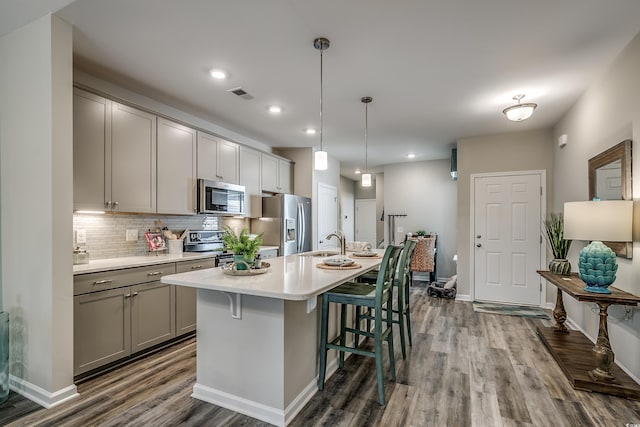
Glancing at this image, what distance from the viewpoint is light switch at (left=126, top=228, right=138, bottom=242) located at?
10.8ft

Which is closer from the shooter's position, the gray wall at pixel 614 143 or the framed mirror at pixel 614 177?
the gray wall at pixel 614 143

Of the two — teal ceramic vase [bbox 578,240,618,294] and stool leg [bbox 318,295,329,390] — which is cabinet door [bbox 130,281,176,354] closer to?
stool leg [bbox 318,295,329,390]

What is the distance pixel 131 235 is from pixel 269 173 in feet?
7.44

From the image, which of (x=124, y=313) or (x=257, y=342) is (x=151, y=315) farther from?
(x=257, y=342)

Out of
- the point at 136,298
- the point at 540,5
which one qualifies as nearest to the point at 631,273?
the point at 540,5

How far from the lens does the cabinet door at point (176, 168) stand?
3346 millimetres

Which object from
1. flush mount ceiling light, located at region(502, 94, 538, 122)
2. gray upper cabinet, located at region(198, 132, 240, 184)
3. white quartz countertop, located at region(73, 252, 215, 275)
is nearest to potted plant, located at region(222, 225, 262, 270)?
white quartz countertop, located at region(73, 252, 215, 275)

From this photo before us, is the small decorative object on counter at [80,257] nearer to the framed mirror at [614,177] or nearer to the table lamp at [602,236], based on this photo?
the table lamp at [602,236]

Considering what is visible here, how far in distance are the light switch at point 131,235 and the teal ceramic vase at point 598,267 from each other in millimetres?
4066

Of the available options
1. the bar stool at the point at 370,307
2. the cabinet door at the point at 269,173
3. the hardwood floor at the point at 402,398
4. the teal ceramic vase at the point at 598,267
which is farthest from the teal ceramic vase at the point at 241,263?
the cabinet door at the point at 269,173

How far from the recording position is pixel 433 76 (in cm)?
298

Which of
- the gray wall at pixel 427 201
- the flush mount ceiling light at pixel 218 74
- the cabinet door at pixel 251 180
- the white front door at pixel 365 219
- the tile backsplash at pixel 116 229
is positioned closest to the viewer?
the flush mount ceiling light at pixel 218 74

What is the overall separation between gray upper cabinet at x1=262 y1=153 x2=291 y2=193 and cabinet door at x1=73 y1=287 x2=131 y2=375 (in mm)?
2682

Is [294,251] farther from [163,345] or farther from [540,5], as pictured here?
[540,5]
